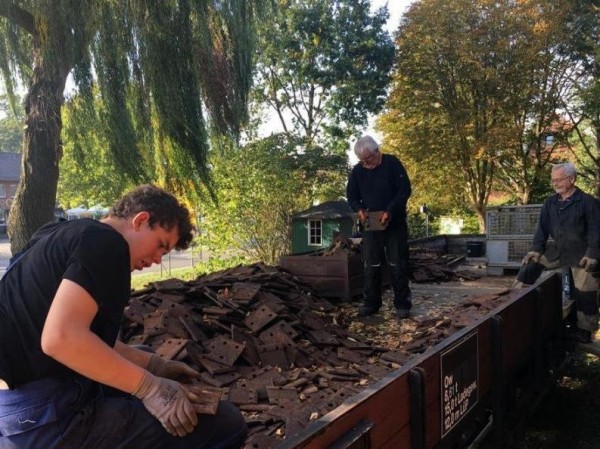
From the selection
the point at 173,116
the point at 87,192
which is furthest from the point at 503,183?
the point at 87,192

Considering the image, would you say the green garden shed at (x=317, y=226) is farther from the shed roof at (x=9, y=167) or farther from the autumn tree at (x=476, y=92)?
the shed roof at (x=9, y=167)

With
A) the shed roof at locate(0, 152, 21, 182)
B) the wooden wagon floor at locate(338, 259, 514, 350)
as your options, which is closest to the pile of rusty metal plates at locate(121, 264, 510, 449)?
the wooden wagon floor at locate(338, 259, 514, 350)

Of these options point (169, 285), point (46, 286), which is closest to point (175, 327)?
point (169, 285)

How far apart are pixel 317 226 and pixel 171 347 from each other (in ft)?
50.9

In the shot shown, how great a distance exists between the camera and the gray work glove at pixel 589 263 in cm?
470

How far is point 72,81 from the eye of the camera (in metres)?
8.08

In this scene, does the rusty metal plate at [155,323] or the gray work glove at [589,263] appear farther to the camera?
the gray work glove at [589,263]

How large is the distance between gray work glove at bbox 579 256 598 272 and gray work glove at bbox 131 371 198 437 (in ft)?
13.8

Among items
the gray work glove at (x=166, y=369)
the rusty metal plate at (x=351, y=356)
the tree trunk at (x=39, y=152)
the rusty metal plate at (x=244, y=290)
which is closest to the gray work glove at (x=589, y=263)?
the rusty metal plate at (x=351, y=356)

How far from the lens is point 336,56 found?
79.4 ft

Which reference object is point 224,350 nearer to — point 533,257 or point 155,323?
point 155,323

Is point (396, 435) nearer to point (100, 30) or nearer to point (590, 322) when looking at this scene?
point (590, 322)

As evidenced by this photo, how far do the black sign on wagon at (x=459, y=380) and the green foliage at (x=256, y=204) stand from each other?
43.2ft

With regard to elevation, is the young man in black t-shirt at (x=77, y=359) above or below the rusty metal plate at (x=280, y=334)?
above
